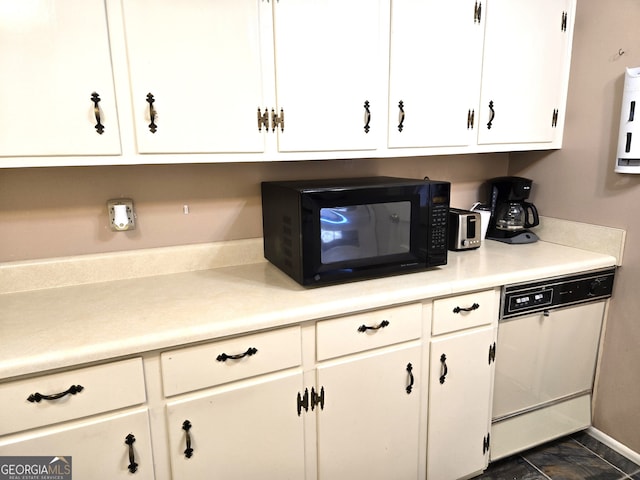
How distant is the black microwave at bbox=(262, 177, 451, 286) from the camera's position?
4.90ft

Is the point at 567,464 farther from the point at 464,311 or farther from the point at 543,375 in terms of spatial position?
the point at 464,311

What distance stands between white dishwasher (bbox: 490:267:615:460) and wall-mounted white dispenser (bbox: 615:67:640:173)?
0.48 meters

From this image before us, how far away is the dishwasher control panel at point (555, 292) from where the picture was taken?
1746 millimetres

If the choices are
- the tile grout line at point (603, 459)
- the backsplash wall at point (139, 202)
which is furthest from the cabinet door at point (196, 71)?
the tile grout line at point (603, 459)

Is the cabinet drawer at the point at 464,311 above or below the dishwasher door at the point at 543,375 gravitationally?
above

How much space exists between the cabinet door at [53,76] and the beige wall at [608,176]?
199 centimetres

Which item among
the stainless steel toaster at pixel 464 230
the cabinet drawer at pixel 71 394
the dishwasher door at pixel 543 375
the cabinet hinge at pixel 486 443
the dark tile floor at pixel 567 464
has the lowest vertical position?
the dark tile floor at pixel 567 464

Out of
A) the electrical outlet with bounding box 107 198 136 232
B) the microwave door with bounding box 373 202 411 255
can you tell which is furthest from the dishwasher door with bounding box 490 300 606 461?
the electrical outlet with bounding box 107 198 136 232

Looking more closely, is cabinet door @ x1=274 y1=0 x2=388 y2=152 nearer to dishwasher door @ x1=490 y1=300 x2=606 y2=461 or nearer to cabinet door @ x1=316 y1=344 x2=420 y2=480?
cabinet door @ x1=316 y1=344 x2=420 y2=480

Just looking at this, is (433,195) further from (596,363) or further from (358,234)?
(596,363)

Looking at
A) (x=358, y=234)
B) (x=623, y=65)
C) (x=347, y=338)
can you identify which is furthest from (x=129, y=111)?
(x=623, y=65)

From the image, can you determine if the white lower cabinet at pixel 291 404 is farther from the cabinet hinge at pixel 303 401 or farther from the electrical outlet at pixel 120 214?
the electrical outlet at pixel 120 214

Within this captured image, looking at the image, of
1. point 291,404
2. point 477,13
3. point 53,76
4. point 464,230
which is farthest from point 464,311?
point 53,76

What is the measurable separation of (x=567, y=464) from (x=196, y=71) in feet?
7.40
